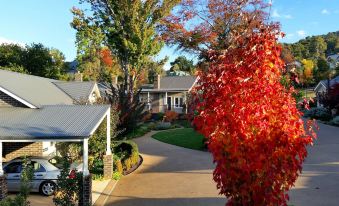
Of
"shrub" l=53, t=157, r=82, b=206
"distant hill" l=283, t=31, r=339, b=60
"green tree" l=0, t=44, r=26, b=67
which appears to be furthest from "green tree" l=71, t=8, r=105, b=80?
"distant hill" l=283, t=31, r=339, b=60

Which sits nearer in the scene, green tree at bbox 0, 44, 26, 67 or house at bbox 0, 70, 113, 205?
house at bbox 0, 70, 113, 205

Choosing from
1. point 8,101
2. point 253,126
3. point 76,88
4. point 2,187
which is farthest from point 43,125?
point 76,88

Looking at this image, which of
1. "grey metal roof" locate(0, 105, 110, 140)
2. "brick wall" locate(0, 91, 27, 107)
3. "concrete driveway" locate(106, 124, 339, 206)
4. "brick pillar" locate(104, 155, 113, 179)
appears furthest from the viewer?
"brick pillar" locate(104, 155, 113, 179)

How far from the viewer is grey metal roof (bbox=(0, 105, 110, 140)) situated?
44.3 ft

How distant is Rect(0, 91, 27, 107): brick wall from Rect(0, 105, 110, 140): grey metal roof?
34 cm

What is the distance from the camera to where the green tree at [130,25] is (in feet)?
104

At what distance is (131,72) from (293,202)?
921 inches

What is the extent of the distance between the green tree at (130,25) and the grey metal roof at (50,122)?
15.2 m

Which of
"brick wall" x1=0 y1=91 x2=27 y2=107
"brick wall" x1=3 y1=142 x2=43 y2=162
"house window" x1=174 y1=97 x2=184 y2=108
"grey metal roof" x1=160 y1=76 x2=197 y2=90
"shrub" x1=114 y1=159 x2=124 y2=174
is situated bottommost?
"shrub" x1=114 y1=159 x2=124 y2=174

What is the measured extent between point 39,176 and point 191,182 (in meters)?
6.27

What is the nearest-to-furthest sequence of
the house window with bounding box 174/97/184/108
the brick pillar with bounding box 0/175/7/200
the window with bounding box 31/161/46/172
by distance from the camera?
1. the brick pillar with bounding box 0/175/7/200
2. the window with bounding box 31/161/46/172
3. the house window with bounding box 174/97/184/108

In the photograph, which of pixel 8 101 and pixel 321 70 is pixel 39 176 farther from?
pixel 321 70

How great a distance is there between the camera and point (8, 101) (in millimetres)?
18344

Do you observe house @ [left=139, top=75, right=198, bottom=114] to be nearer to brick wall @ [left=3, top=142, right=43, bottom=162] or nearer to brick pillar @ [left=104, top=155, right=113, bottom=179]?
brick wall @ [left=3, top=142, right=43, bottom=162]
